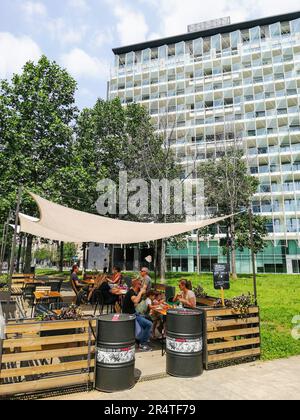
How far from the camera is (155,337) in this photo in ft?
22.3

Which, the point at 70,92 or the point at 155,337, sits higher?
the point at 70,92

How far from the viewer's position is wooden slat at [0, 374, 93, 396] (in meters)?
3.67

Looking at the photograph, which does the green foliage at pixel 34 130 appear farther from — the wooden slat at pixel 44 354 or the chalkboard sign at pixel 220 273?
the wooden slat at pixel 44 354

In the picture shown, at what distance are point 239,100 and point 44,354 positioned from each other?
4395 cm

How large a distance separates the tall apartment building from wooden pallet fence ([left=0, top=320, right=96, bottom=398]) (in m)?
31.9

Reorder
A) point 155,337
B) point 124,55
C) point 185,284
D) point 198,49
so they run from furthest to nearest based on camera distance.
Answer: point 124,55 < point 198,49 < point 155,337 < point 185,284

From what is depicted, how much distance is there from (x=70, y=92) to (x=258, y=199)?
27.2 meters

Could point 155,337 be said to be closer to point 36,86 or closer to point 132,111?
point 36,86

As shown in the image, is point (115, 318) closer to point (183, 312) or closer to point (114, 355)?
point (114, 355)

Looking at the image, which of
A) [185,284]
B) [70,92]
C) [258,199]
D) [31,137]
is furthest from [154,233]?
[258,199]

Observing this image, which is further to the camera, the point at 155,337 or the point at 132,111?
the point at 132,111

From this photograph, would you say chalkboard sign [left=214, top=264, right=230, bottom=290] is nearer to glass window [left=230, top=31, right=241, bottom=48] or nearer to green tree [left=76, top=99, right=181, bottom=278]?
green tree [left=76, top=99, right=181, bottom=278]

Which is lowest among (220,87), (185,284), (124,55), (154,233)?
(185,284)

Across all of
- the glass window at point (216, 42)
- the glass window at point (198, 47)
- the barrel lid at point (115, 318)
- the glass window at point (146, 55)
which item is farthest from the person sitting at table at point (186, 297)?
the glass window at point (146, 55)
